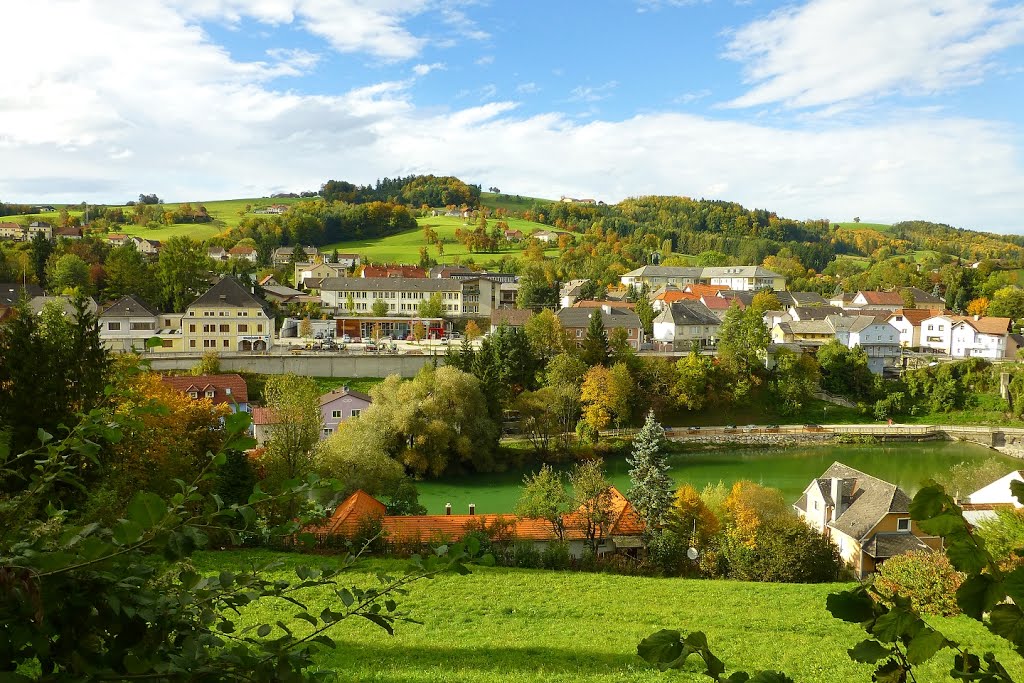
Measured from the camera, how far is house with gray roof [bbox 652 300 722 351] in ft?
162

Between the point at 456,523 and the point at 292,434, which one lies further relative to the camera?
the point at 292,434

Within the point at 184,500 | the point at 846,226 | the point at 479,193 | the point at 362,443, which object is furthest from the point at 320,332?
the point at 846,226

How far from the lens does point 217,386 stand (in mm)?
30906

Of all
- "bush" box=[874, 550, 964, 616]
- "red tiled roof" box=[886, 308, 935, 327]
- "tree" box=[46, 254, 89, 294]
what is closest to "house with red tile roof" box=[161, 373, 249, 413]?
"tree" box=[46, 254, 89, 294]

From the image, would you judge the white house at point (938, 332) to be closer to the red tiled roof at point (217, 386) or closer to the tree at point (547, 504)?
the tree at point (547, 504)

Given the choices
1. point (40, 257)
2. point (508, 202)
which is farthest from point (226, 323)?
point (508, 202)

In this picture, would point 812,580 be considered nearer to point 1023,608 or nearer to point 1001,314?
point 1023,608

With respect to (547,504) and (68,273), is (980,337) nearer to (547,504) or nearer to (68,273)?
(547,504)

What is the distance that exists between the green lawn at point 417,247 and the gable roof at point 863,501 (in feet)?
211

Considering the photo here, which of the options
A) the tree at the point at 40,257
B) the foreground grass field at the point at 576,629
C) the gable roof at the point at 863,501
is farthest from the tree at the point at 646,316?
the tree at the point at 40,257

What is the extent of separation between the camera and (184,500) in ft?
5.62

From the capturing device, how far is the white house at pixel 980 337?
4884 centimetres

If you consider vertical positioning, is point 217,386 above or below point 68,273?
below

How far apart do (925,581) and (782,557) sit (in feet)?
10.6
